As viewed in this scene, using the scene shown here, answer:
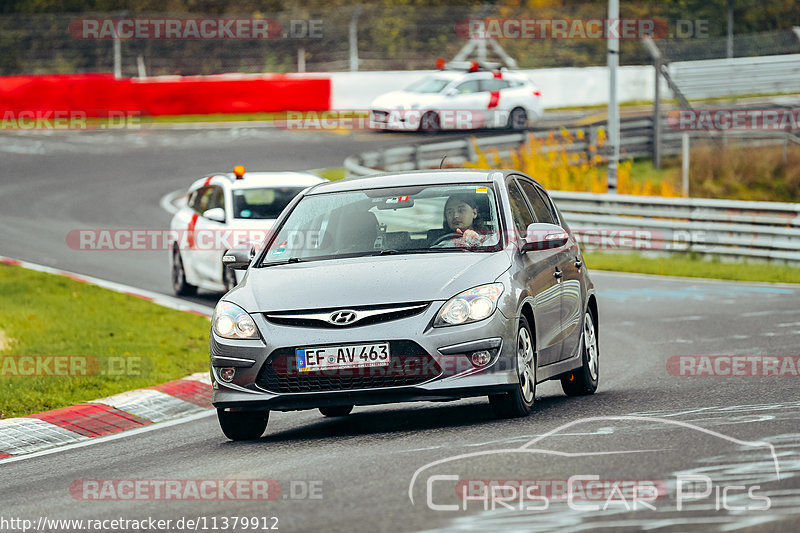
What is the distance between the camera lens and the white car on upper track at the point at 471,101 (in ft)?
123

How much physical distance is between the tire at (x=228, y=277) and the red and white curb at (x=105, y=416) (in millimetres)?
4756

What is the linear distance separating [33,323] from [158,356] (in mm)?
2686

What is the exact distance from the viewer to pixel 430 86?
126 feet

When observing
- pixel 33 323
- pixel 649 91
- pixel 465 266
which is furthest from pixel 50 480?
pixel 649 91

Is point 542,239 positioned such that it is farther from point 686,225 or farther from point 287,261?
point 686,225

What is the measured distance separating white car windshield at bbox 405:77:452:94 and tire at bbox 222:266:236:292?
20662 millimetres

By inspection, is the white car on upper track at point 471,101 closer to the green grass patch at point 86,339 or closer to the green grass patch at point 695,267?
the green grass patch at point 695,267

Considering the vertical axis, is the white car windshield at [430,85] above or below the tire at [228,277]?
above

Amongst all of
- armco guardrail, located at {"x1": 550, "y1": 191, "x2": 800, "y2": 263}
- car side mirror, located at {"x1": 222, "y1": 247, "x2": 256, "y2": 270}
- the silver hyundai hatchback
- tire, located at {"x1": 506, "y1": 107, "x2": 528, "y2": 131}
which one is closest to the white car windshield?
tire, located at {"x1": 506, "y1": 107, "x2": 528, "y2": 131}

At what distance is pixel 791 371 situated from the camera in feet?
37.4

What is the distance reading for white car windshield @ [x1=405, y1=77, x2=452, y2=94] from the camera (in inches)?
1502

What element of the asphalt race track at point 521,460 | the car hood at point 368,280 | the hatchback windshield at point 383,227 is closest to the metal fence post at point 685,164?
the asphalt race track at point 521,460

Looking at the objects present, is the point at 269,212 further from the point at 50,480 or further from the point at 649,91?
the point at 649,91

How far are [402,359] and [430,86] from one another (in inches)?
1198
